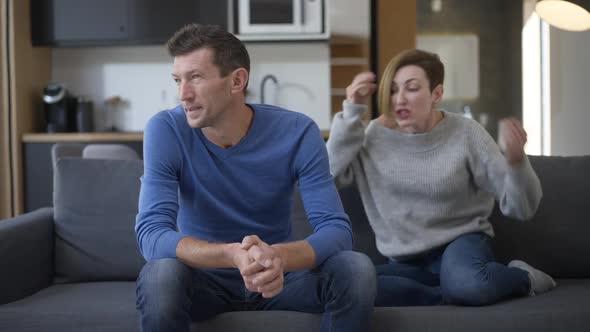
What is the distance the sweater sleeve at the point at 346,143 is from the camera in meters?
2.42

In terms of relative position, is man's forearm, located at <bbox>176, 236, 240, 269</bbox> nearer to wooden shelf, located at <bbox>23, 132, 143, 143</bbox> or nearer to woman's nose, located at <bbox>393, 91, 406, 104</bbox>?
woman's nose, located at <bbox>393, 91, 406, 104</bbox>

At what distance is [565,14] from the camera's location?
2605 millimetres

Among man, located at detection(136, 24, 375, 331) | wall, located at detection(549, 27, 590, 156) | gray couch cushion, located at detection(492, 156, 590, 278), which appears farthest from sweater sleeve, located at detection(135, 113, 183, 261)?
wall, located at detection(549, 27, 590, 156)

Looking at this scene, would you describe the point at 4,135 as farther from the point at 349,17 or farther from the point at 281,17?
the point at 349,17

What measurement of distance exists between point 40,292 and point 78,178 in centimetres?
39

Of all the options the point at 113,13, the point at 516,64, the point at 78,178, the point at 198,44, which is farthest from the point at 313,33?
the point at 198,44

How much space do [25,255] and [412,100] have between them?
122 centimetres

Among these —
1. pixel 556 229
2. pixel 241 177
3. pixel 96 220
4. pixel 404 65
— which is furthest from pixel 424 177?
pixel 96 220

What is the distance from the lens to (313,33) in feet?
18.6

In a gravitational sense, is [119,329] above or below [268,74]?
below

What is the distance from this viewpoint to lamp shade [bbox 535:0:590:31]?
2578 mm

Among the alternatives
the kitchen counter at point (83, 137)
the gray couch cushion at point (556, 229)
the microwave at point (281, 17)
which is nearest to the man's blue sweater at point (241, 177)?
the gray couch cushion at point (556, 229)

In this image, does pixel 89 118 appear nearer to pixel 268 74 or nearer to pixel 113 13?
pixel 113 13

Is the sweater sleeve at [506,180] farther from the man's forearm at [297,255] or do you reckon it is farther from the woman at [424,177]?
the man's forearm at [297,255]
